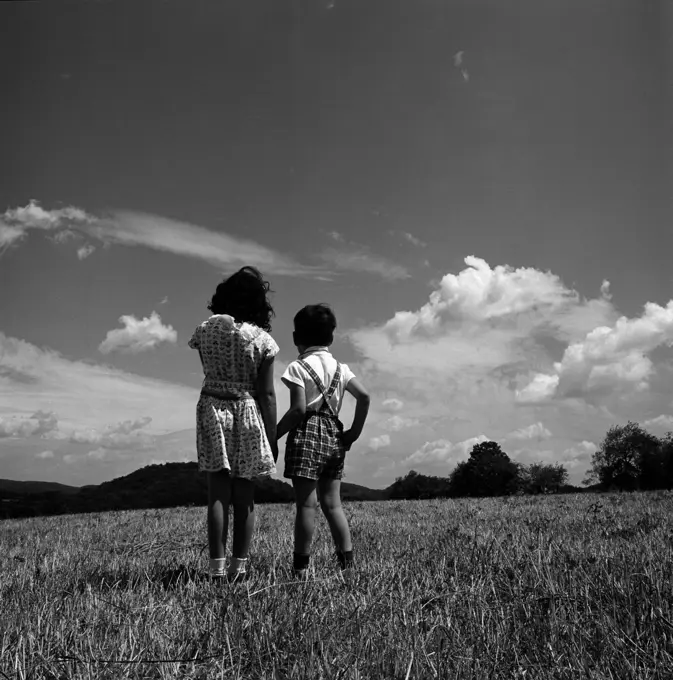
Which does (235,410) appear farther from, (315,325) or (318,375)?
(315,325)

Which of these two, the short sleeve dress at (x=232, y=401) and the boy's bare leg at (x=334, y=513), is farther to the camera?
the boy's bare leg at (x=334, y=513)

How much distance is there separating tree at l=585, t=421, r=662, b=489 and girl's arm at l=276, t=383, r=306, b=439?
83.0 meters

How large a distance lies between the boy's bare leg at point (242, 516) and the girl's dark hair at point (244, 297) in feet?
4.16

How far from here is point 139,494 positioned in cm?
4366

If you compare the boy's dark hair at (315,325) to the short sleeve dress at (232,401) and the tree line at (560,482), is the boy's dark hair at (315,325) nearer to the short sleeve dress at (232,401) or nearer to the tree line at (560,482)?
the short sleeve dress at (232,401)

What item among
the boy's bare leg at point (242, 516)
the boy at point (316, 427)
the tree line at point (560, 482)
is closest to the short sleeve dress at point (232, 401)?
the boy's bare leg at point (242, 516)

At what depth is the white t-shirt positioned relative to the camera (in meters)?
4.66

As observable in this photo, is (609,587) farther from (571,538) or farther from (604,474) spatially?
(604,474)

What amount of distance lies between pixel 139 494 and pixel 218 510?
42.9m

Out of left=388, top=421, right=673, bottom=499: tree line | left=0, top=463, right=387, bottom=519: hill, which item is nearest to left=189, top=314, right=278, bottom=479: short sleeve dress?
left=0, top=463, right=387, bottom=519: hill

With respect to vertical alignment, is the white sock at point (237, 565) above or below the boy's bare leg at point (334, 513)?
below

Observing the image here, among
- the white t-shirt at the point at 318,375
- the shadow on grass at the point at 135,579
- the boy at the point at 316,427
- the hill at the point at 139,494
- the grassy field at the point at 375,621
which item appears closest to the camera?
the grassy field at the point at 375,621

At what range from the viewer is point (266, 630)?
2555mm

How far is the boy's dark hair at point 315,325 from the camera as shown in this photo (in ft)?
16.2
